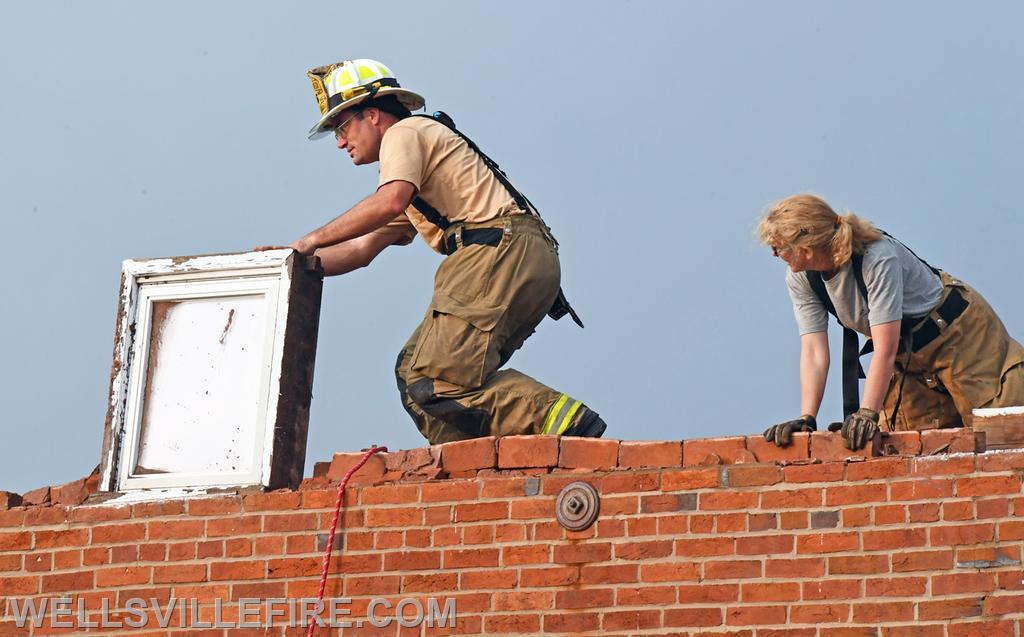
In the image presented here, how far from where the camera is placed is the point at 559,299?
293 inches

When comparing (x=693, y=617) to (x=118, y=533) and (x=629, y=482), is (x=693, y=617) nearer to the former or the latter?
(x=629, y=482)

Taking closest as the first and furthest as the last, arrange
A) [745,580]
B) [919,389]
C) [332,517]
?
1. [745,580]
2. [332,517]
3. [919,389]

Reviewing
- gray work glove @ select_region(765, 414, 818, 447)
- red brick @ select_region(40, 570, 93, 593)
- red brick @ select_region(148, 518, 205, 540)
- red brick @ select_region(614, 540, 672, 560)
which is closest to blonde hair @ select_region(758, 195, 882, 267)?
gray work glove @ select_region(765, 414, 818, 447)

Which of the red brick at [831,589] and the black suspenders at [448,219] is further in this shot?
the black suspenders at [448,219]

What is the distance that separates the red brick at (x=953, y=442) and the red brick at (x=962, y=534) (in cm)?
28

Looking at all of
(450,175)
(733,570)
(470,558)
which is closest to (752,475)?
(733,570)

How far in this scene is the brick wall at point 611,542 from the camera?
598 cm

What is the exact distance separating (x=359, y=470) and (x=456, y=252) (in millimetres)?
1014

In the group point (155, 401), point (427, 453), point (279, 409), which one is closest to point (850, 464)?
point (427, 453)

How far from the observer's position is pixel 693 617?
616cm

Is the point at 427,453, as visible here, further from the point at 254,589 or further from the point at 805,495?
the point at 805,495

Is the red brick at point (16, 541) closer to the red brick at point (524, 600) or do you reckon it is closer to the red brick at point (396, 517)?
the red brick at point (396, 517)

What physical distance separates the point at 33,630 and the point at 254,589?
3.25 feet

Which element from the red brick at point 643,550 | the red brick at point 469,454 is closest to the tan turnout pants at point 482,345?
the red brick at point 469,454
